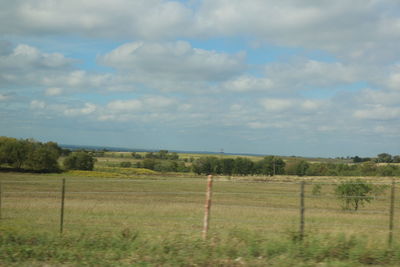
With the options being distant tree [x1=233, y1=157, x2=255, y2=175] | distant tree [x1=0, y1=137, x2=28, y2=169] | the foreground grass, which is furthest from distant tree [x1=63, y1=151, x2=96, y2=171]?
the foreground grass

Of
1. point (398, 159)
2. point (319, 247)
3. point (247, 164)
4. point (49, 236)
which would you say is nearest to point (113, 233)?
point (49, 236)

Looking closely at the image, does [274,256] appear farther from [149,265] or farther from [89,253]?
[89,253]

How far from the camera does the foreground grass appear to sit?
7.55 metres

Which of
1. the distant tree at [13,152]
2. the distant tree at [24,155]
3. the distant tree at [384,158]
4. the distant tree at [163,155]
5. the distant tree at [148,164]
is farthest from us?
the distant tree at [384,158]

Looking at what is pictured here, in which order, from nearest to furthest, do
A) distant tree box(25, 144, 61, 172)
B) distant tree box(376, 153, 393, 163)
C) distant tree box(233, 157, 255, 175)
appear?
distant tree box(25, 144, 61, 172) → distant tree box(233, 157, 255, 175) → distant tree box(376, 153, 393, 163)

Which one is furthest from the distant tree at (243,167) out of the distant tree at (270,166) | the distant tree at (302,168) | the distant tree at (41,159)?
the distant tree at (41,159)

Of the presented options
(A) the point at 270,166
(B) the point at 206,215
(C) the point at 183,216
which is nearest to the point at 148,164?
(A) the point at 270,166

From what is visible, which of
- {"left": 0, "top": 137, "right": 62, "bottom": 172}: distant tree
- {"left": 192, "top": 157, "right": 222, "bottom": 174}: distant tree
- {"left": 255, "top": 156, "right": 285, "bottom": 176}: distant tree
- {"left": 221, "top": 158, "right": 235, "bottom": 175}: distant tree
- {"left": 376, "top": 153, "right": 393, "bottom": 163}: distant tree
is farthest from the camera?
{"left": 376, "top": 153, "right": 393, "bottom": 163}: distant tree

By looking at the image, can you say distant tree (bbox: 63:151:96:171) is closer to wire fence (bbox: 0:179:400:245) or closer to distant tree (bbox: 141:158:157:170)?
distant tree (bbox: 141:158:157:170)

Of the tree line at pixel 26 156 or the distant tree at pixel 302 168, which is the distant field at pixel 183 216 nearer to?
the tree line at pixel 26 156

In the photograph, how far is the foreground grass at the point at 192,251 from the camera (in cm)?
755

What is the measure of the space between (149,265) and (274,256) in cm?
239

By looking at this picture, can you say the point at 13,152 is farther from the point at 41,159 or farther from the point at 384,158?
the point at 384,158

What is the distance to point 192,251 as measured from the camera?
8031 millimetres
